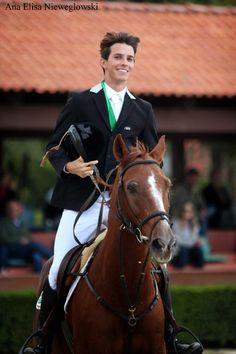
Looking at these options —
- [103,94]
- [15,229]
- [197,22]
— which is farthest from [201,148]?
[103,94]

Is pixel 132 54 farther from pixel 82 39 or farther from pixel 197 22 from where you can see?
pixel 197 22

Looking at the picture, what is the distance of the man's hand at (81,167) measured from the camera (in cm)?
586

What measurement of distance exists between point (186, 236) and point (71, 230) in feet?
21.0

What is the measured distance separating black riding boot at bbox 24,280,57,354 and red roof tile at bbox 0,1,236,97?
672cm

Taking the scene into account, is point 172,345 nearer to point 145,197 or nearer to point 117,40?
point 145,197

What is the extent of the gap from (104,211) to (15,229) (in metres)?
6.34

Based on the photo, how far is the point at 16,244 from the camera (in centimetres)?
1253

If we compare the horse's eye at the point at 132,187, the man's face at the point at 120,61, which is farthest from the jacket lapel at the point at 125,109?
the horse's eye at the point at 132,187

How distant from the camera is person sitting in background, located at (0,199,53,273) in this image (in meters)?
12.3

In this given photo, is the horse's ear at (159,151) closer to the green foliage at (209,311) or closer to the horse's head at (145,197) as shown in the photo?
the horse's head at (145,197)

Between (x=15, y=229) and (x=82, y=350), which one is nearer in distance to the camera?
(x=82, y=350)

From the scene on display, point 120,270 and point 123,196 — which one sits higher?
point 123,196

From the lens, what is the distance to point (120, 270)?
565 cm

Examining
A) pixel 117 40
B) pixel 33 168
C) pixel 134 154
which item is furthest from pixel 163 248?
pixel 33 168
